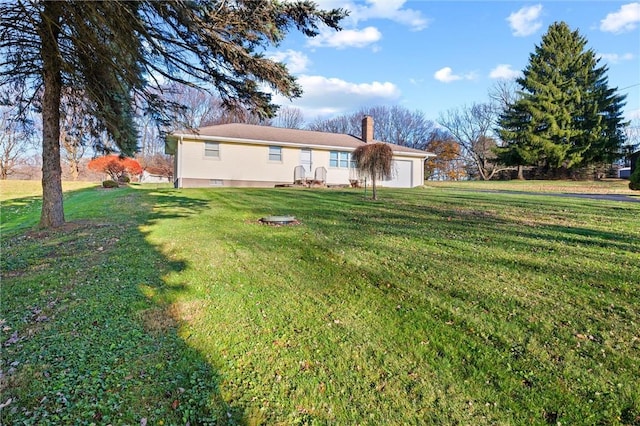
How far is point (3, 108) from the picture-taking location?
346 inches

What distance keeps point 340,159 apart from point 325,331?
19.8 meters

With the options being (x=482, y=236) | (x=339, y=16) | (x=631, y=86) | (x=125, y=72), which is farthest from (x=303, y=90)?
(x=631, y=86)

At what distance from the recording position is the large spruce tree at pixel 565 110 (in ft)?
91.2

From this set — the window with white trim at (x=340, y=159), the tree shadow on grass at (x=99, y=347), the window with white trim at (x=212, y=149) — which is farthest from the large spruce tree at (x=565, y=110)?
the tree shadow on grass at (x=99, y=347)

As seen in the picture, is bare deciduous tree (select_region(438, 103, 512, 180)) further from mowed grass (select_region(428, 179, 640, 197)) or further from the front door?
the front door

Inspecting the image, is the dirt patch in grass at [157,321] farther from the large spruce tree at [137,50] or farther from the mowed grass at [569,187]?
the mowed grass at [569,187]

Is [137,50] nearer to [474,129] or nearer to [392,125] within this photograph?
[474,129]

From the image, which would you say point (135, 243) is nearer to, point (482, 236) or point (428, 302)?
point (428, 302)

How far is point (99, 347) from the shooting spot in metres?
2.80

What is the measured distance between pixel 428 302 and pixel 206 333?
219 cm

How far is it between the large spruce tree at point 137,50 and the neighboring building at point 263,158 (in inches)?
397

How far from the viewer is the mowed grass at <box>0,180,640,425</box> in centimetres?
218

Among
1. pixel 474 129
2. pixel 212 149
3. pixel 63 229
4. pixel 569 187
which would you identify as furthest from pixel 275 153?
pixel 474 129

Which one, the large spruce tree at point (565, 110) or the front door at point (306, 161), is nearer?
the front door at point (306, 161)
